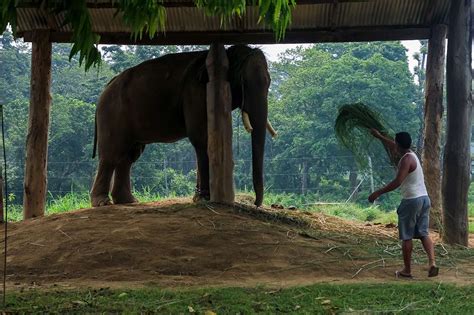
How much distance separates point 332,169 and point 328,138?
147 centimetres

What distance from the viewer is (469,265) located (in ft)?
22.7

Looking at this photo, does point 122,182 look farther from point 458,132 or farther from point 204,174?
point 458,132

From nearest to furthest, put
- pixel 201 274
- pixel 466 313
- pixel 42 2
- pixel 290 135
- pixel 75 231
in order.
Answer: pixel 42 2, pixel 466 313, pixel 201 274, pixel 75 231, pixel 290 135

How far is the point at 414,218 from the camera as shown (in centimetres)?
617

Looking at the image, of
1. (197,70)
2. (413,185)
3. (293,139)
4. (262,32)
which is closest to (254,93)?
(197,70)

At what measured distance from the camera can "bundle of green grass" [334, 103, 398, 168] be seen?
24.5ft

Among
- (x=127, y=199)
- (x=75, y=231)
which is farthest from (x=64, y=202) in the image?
(x=75, y=231)

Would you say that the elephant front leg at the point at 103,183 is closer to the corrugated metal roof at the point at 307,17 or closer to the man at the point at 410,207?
the corrugated metal roof at the point at 307,17

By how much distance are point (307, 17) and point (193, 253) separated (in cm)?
524

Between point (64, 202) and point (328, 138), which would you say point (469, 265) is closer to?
point (64, 202)

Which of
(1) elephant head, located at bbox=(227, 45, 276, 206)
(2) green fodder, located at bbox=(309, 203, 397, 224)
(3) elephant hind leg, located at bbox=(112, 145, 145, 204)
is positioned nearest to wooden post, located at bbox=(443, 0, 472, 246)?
(1) elephant head, located at bbox=(227, 45, 276, 206)

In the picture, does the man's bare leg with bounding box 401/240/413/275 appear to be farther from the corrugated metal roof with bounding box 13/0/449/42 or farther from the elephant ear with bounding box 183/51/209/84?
the corrugated metal roof with bounding box 13/0/449/42

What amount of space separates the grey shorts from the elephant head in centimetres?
308

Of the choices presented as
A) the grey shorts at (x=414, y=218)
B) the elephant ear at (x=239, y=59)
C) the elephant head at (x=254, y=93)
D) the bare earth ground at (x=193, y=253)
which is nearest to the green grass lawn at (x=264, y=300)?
the bare earth ground at (x=193, y=253)
